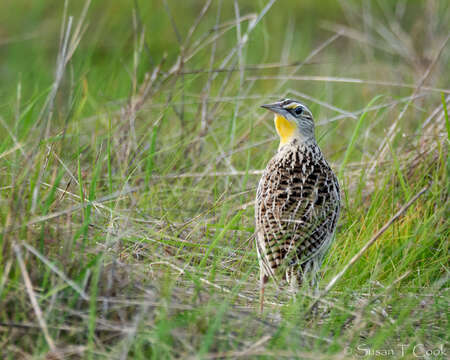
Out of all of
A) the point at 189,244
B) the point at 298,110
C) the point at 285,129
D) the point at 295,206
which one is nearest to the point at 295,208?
the point at 295,206

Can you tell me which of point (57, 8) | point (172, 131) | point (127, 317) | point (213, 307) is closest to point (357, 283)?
point (213, 307)

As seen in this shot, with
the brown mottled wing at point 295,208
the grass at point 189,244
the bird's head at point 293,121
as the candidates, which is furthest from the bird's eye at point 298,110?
the grass at point 189,244

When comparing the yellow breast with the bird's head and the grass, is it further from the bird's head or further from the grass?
the grass

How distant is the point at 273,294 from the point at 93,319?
1141mm

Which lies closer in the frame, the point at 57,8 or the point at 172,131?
the point at 172,131

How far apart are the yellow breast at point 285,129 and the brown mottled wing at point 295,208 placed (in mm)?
122

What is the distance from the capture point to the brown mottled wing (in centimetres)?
381

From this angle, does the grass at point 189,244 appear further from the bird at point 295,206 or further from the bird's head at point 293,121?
the bird's head at point 293,121

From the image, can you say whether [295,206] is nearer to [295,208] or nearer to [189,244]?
[295,208]

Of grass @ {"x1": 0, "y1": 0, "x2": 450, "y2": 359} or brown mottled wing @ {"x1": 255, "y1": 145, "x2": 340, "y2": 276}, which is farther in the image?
brown mottled wing @ {"x1": 255, "y1": 145, "x2": 340, "y2": 276}

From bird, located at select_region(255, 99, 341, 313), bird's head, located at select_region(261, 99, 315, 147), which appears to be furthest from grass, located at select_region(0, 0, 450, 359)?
bird's head, located at select_region(261, 99, 315, 147)

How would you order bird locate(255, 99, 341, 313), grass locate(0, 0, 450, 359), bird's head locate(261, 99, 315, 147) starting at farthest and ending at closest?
bird's head locate(261, 99, 315, 147) < bird locate(255, 99, 341, 313) < grass locate(0, 0, 450, 359)

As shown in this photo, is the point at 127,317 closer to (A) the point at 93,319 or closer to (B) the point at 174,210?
(A) the point at 93,319

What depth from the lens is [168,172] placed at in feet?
16.1
